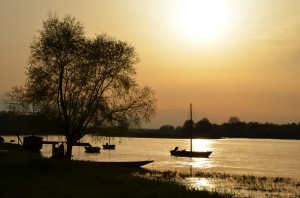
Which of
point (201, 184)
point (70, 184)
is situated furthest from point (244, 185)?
point (70, 184)

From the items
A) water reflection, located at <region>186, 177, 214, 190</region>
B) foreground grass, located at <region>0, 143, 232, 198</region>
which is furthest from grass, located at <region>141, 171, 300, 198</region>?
foreground grass, located at <region>0, 143, 232, 198</region>

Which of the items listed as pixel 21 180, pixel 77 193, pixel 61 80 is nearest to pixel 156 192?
pixel 77 193

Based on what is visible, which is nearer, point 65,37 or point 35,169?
point 35,169

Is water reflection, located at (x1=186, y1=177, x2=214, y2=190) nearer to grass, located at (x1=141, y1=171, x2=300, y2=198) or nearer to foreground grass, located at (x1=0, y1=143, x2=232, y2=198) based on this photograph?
grass, located at (x1=141, y1=171, x2=300, y2=198)

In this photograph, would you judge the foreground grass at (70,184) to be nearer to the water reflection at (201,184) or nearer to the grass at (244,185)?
the grass at (244,185)

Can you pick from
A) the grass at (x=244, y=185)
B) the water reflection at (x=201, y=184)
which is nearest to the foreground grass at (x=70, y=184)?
the grass at (x=244, y=185)

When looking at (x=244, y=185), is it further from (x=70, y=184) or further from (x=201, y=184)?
(x=70, y=184)

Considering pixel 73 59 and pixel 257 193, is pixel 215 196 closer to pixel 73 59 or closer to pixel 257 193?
pixel 257 193

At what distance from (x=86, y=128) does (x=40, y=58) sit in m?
9.53

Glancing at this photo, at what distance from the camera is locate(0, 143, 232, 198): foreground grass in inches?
971

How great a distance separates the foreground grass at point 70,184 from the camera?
24.7 meters

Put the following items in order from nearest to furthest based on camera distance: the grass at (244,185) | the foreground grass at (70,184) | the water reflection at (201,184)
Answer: the foreground grass at (70,184) < the grass at (244,185) < the water reflection at (201,184)

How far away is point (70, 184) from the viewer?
29828mm

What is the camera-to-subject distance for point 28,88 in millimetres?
49500
